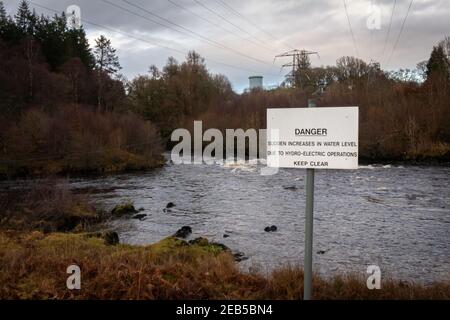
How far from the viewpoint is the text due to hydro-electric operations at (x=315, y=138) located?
5.07 meters

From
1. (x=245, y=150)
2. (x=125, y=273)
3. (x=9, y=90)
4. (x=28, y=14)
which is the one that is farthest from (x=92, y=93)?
(x=125, y=273)

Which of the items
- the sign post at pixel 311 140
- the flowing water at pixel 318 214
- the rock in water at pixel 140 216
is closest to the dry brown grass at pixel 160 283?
the sign post at pixel 311 140

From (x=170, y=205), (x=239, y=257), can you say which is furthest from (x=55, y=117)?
(x=239, y=257)

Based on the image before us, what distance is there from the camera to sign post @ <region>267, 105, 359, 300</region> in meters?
5.07

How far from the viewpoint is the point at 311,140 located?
5.18 m

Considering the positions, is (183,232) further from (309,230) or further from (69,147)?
(69,147)

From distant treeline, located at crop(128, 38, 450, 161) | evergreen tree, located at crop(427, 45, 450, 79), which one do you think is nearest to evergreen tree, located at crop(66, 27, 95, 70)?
distant treeline, located at crop(128, 38, 450, 161)

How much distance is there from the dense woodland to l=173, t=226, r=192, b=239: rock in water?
2560 cm

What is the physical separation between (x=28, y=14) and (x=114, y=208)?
61.1m

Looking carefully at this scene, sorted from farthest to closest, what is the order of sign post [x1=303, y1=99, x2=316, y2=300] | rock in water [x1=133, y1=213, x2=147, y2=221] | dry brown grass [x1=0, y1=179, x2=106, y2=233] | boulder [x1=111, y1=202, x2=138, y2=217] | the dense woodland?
1. the dense woodland
2. boulder [x1=111, y1=202, x2=138, y2=217]
3. rock in water [x1=133, y1=213, x2=147, y2=221]
4. dry brown grass [x1=0, y1=179, x2=106, y2=233]
5. sign post [x1=303, y1=99, x2=316, y2=300]

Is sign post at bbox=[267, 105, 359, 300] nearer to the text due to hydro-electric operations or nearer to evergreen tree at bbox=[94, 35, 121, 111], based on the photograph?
the text due to hydro-electric operations

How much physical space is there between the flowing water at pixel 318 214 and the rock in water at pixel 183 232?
1.09 feet

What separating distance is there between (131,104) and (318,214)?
203 ft
